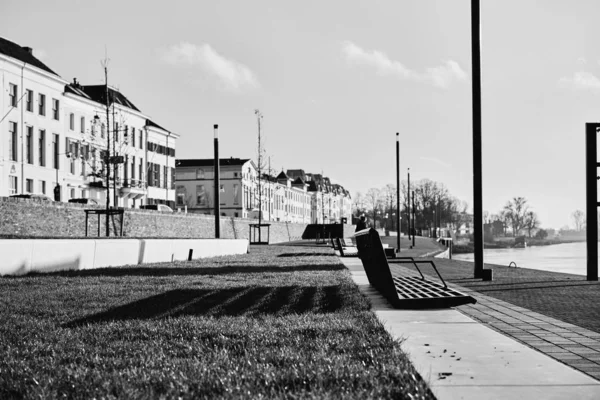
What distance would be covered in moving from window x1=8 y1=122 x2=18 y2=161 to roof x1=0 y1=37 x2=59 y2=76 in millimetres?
4967

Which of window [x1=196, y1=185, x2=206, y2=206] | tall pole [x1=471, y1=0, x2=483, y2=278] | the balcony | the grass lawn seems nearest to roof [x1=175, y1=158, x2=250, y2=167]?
window [x1=196, y1=185, x2=206, y2=206]

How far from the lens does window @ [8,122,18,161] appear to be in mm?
49500

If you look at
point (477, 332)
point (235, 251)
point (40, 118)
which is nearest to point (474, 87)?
point (477, 332)

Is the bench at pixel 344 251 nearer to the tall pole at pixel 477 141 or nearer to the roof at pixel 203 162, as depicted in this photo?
the tall pole at pixel 477 141

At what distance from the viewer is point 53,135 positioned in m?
55.9

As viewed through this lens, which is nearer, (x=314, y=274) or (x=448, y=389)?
(x=448, y=389)

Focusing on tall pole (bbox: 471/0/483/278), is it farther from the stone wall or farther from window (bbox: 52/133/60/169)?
window (bbox: 52/133/60/169)

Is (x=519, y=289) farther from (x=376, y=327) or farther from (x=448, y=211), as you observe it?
(x=448, y=211)

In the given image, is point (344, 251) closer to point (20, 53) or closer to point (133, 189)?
point (20, 53)

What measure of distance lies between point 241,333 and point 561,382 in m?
2.87

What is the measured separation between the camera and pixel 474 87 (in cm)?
1505

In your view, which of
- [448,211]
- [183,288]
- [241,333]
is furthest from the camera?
[448,211]

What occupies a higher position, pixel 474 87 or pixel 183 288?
pixel 474 87

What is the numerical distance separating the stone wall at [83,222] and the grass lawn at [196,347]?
35.1 ft
